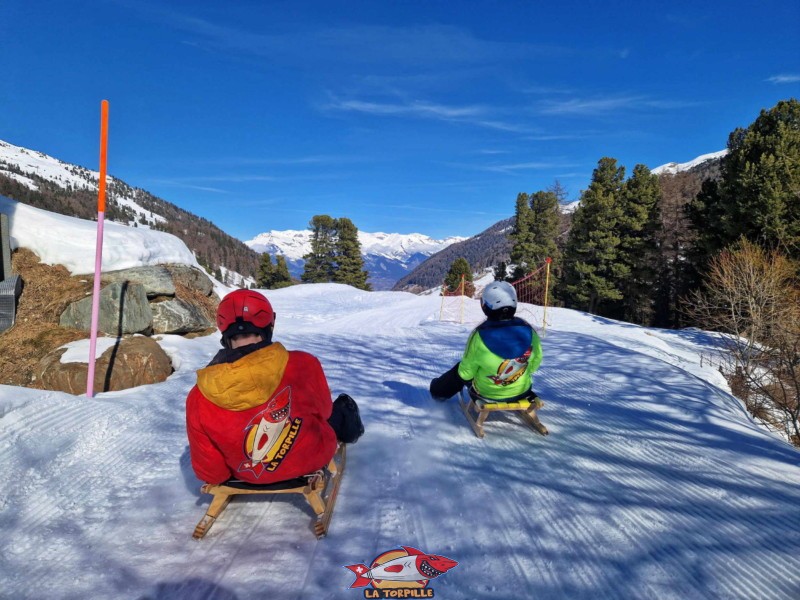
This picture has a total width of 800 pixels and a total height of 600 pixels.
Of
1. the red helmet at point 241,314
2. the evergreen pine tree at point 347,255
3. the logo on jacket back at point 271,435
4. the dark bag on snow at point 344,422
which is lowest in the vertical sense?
the dark bag on snow at point 344,422

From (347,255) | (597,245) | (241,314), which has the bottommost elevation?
(241,314)

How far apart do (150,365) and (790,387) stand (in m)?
15.2

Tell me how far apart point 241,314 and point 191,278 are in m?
8.79

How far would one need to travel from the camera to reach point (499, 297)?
13.0 ft

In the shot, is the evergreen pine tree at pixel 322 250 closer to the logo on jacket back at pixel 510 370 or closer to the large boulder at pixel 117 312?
the large boulder at pixel 117 312

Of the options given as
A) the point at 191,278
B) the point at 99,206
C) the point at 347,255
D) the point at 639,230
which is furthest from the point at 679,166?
the point at 99,206

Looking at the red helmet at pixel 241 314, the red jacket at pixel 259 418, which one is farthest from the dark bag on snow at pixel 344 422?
the red helmet at pixel 241 314

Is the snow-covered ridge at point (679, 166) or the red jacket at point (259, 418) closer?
the red jacket at point (259, 418)

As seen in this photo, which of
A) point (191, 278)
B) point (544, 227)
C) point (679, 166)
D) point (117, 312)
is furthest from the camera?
point (679, 166)

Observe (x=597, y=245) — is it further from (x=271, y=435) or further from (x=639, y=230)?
(x=271, y=435)

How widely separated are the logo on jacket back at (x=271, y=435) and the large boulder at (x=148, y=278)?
6667 millimetres

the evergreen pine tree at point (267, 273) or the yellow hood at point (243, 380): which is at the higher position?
the evergreen pine tree at point (267, 273)

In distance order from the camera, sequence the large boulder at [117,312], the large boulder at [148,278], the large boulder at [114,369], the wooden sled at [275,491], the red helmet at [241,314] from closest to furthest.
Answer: the red helmet at [241,314], the wooden sled at [275,491], the large boulder at [114,369], the large boulder at [117,312], the large boulder at [148,278]

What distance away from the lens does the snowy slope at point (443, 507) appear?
2.30 meters
